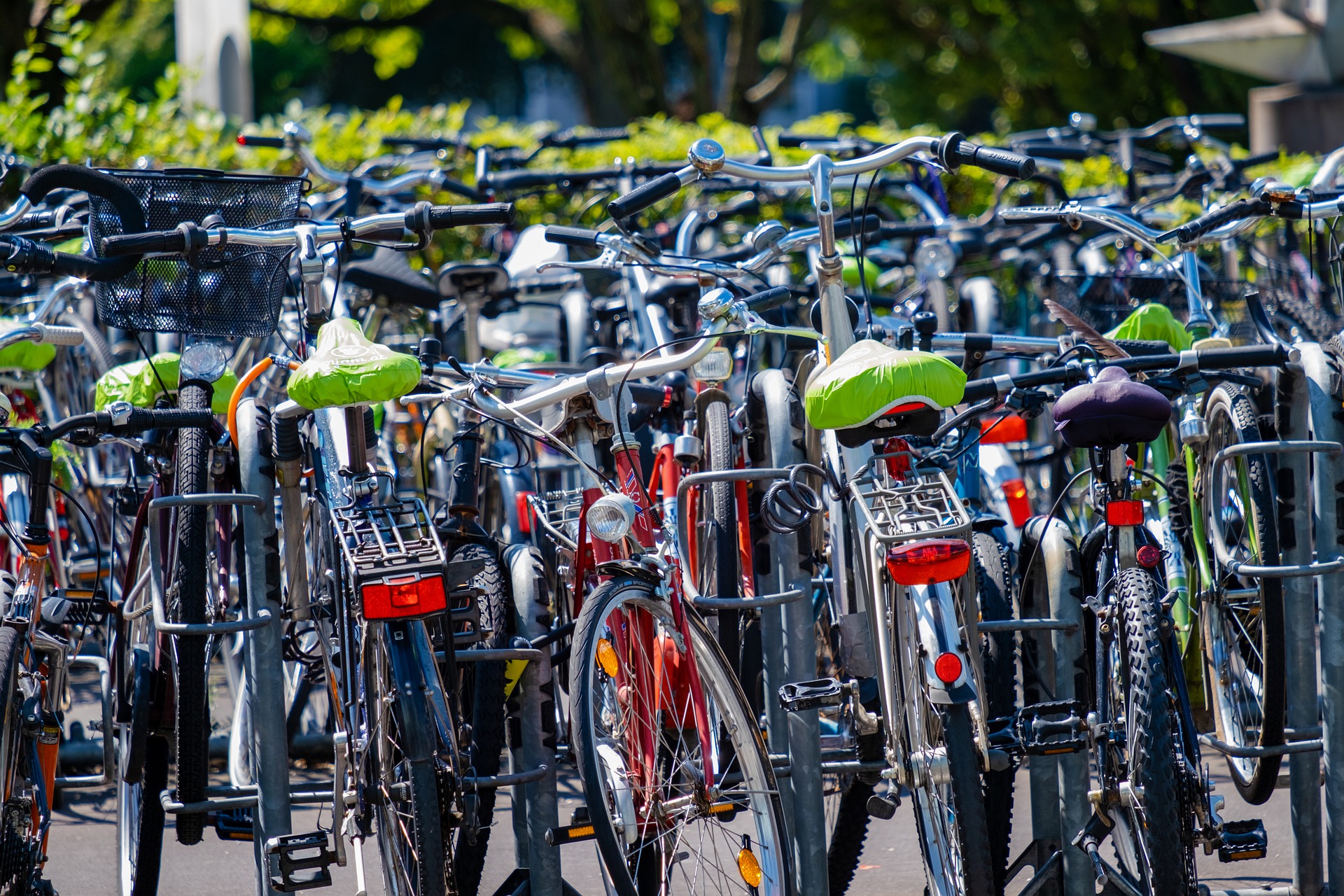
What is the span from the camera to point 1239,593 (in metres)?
3.59

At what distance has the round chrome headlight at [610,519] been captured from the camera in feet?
9.32

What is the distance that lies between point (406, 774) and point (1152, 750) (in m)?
1.41

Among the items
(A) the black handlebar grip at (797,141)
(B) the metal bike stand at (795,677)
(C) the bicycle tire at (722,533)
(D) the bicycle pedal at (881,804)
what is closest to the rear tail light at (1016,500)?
(C) the bicycle tire at (722,533)

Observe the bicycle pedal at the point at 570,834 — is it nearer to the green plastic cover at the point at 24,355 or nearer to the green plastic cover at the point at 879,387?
the green plastic cover at the point at 879,387

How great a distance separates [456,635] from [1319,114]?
979 centimetres

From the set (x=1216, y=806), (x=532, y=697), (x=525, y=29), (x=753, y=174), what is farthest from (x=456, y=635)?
(x=525, y=29)

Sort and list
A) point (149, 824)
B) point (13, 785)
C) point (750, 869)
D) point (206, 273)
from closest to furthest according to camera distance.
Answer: point (750, 869) < point (13, 785) < point (149, 824) < point (206, 273)

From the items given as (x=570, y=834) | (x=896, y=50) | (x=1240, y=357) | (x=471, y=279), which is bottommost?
(x=570, y=834)

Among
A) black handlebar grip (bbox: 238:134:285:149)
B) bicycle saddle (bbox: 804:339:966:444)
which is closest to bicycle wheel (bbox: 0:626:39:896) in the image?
bicycle saddle (bbox: 804:339:966:444)

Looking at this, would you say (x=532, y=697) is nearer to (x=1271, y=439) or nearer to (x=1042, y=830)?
(x=1042, y=830)

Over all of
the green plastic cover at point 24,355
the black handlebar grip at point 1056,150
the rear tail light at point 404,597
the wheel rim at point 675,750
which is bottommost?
the wheel rim at point 675,750

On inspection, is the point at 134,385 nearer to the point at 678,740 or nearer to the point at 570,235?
the point at 570,235

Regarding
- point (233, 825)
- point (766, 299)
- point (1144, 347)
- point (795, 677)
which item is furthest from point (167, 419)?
point (1144, 347)

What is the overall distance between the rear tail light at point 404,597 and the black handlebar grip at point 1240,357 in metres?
1.66
